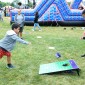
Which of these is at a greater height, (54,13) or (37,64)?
(37,64)

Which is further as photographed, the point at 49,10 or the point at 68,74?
the point at 49,10

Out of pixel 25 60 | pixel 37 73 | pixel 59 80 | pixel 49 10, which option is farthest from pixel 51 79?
pixel 49 10

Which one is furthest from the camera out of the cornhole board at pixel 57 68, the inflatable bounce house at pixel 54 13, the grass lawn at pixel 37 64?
the inflatable bounce house at pixel 54 13

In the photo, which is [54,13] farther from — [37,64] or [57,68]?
[57,68]

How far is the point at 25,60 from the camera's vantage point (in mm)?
8133

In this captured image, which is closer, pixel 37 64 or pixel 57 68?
pixel 57 68

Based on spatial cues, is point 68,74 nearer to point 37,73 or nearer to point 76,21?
point 37,73

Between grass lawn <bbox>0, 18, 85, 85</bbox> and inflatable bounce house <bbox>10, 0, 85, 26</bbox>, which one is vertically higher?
grass lawn <bbox>0, 18, 85, 85</bbox>

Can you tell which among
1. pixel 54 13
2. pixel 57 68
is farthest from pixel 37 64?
pixel 54 13

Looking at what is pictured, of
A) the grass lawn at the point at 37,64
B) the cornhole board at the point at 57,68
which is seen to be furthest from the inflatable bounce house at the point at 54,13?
the cornhole board at the point at 57,68

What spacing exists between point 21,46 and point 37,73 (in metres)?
4.22

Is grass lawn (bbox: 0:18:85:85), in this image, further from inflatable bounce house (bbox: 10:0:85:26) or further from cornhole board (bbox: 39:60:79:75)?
inflatable bounce house (bbox: 10:0:85:26)

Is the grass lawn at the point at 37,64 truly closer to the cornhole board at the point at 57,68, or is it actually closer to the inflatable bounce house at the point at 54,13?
the cornhole board at the point at 57,68

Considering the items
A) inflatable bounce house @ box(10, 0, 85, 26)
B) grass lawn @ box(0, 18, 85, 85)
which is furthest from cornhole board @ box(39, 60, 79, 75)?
inflatable bounce house @ box(10, 0, 85, 26)
